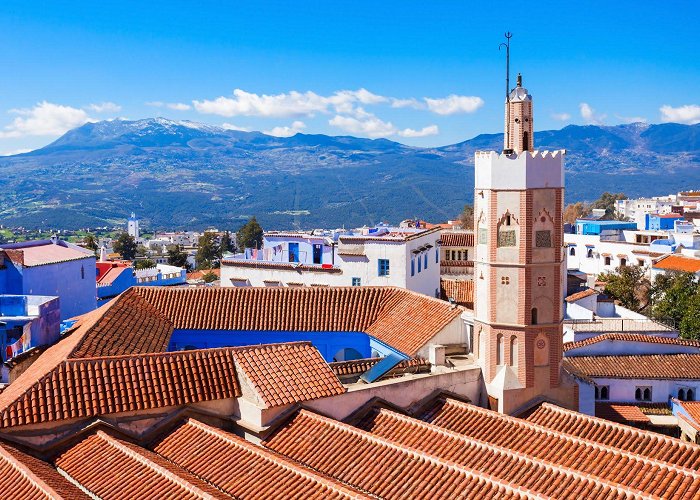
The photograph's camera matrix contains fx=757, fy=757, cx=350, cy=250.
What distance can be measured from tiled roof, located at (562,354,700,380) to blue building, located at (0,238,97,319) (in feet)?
59.3

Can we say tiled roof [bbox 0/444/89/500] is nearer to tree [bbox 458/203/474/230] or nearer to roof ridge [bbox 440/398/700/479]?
roof ridge [bbox 440/398/700/479]

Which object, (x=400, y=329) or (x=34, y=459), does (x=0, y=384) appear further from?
(x=400, y=329)

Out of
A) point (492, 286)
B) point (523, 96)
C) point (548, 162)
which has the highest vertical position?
point (523, 96)

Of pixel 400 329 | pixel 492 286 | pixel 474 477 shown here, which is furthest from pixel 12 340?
pixel 474 477

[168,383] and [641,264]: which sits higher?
[168,383]

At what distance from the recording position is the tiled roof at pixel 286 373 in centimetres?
1480

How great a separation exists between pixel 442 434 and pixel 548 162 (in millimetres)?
6994

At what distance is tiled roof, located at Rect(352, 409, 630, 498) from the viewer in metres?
11.3

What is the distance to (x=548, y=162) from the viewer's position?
683 inches

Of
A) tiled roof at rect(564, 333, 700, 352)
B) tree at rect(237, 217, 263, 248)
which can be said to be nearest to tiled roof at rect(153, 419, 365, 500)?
tiled roof at rect(564, 333, 700, 352)

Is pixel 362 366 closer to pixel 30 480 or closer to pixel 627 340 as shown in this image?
pixel 30 480

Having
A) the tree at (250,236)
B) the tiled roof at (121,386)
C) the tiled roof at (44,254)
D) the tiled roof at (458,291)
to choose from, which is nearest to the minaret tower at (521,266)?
the tiled roof at (121,386)

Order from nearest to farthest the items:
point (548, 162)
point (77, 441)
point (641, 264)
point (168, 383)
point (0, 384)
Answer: point (77, 441)
point (168, 383)
point (548, 162)
point (0, 384)
point (641, 264)

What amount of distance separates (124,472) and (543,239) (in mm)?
10356
